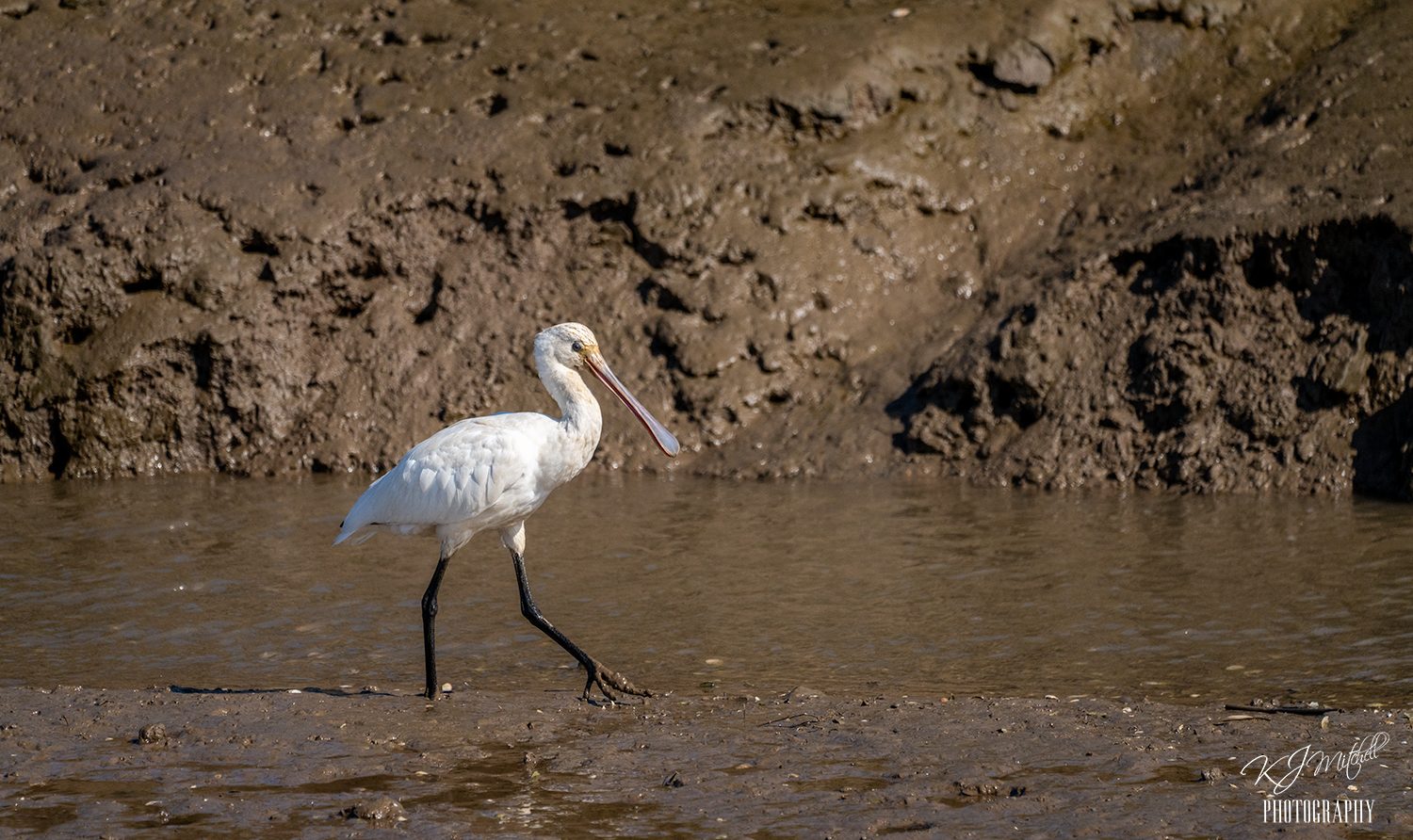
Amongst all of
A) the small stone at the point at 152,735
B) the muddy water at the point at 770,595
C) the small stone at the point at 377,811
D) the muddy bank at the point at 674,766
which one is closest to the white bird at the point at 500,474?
the muddy water at the point at 770,595

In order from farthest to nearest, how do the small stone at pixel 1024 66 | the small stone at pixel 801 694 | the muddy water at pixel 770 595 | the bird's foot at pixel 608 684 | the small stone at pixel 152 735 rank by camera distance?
the small stone at pixel 1024 66 → the muddy water at pixel 770 595 → the bird's foot at pixel 608 684 → the small stone at pixel 801 694 → the small stone at pixel 152 735

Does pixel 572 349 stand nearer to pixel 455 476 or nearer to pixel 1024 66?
pixel 455 476

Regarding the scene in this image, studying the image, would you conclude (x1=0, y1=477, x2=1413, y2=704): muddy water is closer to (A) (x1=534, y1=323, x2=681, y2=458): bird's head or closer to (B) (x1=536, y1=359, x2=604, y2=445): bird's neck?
(B) (x1=536, y1=359, x2=604, y2=445): bird's neck

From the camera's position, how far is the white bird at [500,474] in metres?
6.32

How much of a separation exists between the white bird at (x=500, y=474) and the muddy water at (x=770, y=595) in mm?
447

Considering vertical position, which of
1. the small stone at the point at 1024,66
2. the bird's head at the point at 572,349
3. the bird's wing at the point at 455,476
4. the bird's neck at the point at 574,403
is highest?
the small stone at the point at 1024,66

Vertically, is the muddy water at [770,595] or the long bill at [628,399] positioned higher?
the long bill at [628,399]

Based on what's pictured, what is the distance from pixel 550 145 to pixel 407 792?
850cm

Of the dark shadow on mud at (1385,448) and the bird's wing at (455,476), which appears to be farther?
the dark shadow on mud at (1385,448)

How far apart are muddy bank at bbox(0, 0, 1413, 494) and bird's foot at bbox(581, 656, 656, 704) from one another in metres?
5.15

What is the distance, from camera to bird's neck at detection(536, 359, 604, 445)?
6418 millimetres

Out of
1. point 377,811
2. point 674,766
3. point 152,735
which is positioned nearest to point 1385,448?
point 674,766

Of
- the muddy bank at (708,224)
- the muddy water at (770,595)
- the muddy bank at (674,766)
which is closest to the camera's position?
the muddy bank at (674,766)

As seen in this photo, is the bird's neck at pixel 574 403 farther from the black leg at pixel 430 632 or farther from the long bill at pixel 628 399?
the black leg at pixel 430 632
